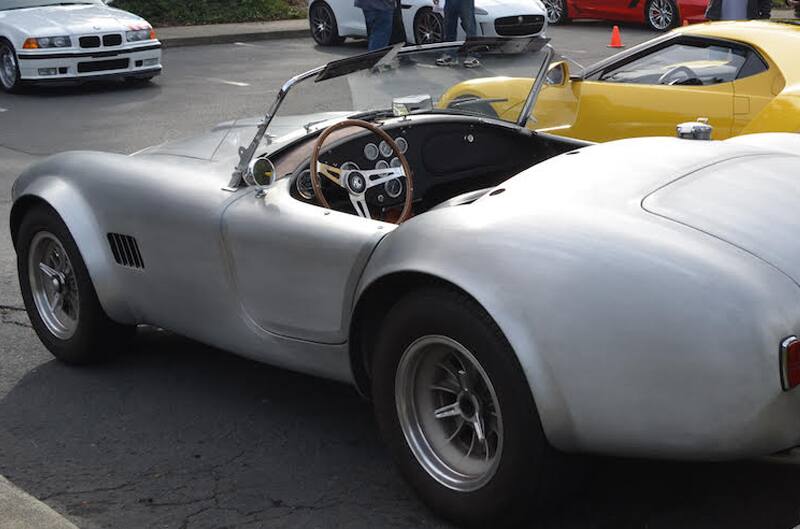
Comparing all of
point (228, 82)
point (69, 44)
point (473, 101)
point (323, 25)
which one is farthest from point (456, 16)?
point (473, 101)

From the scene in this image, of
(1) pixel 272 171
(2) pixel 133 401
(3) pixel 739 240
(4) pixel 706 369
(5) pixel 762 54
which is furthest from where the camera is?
(5) pixel 762 54

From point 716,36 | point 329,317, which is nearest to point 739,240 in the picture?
point 329,317

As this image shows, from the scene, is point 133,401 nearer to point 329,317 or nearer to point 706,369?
point 329,317

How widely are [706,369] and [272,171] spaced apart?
198 centimetres

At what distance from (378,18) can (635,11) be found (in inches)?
356

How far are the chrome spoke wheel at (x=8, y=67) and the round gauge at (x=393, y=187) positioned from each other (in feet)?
A: 33.9

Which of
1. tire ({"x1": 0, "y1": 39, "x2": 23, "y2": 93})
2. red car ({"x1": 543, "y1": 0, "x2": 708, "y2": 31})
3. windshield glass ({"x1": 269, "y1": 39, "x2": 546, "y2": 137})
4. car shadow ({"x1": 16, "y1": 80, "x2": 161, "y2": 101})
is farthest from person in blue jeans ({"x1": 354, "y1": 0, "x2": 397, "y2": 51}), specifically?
red car ({"x1": 543, "y1": 0, "x2": 708, "y2": 31})

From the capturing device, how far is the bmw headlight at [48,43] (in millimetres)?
14172

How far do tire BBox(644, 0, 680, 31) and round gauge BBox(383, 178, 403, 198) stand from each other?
1570 centimetres

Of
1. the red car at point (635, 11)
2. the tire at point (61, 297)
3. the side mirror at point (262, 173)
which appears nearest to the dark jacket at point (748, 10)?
the red car at point (635, 11)

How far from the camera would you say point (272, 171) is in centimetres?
481

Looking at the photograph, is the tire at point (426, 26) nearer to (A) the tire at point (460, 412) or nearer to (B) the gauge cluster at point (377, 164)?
(B) the gauge cluster at point (377, 164)

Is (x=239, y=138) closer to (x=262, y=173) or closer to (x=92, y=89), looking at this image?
(x=262, y=173)

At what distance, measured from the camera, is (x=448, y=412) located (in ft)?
13.2
